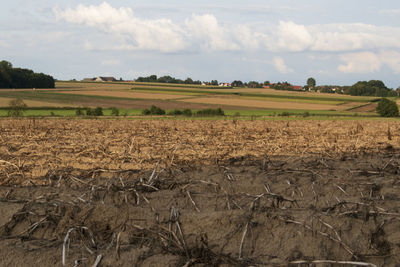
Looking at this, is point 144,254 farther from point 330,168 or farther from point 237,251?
point 330,168

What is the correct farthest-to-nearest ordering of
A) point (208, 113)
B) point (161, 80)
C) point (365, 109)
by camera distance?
point (161, 80) → point (365, 109) → point (208, 113)

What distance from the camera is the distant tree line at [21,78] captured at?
102062 mm

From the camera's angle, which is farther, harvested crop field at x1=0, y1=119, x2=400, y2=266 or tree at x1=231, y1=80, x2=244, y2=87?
tree at x1=231, y1=80, x2=244, y2=87

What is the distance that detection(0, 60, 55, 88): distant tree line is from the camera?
102 metres

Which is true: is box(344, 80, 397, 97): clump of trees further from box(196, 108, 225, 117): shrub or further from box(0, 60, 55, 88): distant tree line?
box(0, 60, 55, 88): distant tree line

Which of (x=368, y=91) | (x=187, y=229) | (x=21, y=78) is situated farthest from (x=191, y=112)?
(x=368, y=91)

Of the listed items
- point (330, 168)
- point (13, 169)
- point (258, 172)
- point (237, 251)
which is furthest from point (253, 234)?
point (13, 169)

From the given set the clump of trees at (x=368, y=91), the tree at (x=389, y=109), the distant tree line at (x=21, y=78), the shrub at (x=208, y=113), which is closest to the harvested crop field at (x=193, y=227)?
the shrub at (x=208, y=113)

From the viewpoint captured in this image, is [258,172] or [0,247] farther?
[258,172]

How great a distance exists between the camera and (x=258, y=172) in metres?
7.48

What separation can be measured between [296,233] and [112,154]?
27.8 feet

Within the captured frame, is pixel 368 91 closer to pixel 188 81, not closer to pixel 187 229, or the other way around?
pixel 188 81

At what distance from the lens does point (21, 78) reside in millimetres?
106062

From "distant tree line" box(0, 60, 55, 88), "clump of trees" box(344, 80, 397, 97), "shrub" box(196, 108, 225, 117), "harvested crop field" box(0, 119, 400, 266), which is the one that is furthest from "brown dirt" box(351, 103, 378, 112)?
"harvested crop field" box(0, 119, 400, 266)
